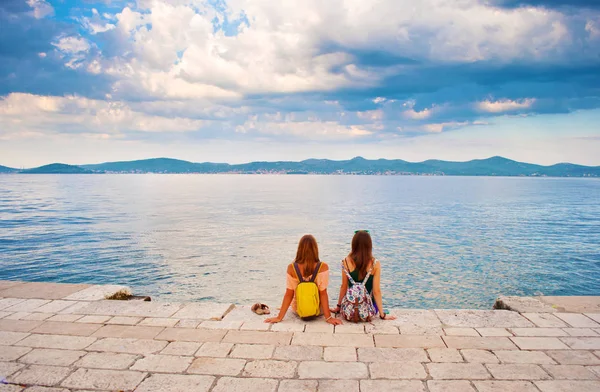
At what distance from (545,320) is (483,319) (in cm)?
113

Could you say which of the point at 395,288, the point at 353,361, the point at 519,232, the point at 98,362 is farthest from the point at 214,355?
the point at 519,232

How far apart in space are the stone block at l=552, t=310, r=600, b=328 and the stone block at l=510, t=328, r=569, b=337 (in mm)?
520

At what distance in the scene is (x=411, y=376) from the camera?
5.29m

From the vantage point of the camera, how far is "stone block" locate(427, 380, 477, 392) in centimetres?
496

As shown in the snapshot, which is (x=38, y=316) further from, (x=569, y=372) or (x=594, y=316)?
(x=594, y=316)

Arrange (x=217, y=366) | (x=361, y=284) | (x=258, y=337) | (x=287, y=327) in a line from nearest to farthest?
1. (x=217, y=366)
2. (x=258, y=337)
3. (x=287, y=327)
4. (x=361, y=284)

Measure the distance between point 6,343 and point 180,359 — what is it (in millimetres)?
2959

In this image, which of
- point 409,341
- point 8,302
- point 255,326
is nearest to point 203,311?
point 255,326

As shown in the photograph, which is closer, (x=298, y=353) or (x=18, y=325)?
(x=298, y=353)

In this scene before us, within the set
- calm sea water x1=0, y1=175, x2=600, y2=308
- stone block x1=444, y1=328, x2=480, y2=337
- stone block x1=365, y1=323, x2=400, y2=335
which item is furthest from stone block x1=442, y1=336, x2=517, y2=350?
calm sea water x1=0, y1=175, x2=600, y2=308

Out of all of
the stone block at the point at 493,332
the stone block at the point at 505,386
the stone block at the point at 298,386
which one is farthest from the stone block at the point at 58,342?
the stone block at the point at 493,332

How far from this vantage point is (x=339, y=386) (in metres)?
5.03

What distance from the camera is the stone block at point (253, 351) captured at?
5.86 metres

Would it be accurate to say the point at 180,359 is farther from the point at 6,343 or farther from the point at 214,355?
the point at 6,343
